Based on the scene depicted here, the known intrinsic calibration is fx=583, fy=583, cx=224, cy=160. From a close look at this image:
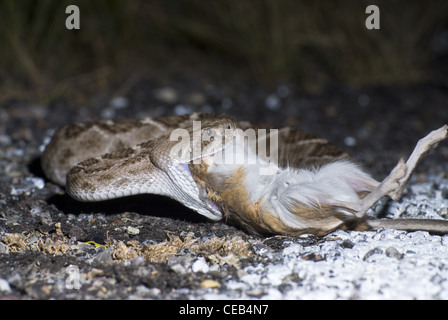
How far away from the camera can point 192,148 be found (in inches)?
165

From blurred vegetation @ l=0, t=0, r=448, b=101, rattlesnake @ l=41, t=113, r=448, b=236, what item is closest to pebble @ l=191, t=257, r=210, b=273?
rattlesnake @ l=41, t=113, r=448, b=236

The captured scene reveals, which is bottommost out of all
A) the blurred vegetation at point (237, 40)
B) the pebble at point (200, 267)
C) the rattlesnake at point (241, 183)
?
the pebble at point (200, 267)

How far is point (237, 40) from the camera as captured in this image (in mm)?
9227

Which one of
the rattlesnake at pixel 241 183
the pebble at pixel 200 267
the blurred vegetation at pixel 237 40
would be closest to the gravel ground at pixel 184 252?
the pebble at pixel 200 267

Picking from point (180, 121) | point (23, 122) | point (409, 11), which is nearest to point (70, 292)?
point (180, 121)

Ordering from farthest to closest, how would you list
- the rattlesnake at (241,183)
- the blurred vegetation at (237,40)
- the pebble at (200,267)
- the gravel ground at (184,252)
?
the blurred vegetation at (237,40) → the rattlesnake at (241,183) → the pebble at (200,267) → the gravel ground at (184,252)

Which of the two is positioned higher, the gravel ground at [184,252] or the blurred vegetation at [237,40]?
the blurred vegetation at [237,40]

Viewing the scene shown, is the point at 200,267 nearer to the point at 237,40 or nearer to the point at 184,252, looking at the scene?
the point at 184,252

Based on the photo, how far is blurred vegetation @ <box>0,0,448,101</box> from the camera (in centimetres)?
848

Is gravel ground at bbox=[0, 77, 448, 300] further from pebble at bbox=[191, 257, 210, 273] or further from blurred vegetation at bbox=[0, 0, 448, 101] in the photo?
blurred vegetation at bbox=[0, 0, 448, 101]

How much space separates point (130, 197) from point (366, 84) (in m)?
5.38

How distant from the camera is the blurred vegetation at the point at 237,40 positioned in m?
8.48

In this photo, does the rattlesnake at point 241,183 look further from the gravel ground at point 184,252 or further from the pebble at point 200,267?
the pebble at point 200,267

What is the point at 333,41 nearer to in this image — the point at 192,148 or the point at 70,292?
the point at 192,148
